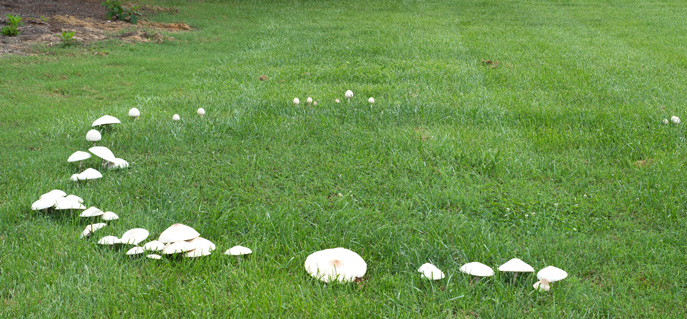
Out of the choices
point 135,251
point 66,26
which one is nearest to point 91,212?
point 135,251

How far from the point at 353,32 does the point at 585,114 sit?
530 cm

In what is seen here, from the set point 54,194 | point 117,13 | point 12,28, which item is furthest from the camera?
point 117,13

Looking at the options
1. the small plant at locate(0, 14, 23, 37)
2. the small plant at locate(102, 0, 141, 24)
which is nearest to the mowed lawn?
the small plant at locate(0, 14, 23, 37)

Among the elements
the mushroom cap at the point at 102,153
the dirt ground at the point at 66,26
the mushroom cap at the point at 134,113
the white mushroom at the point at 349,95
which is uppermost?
the dirt ground at the point at 66,26

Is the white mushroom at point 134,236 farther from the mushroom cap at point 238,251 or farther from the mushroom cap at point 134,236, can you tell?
the mushroom cap at point 238,251

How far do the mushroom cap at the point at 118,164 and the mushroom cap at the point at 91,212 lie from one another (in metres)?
0.76

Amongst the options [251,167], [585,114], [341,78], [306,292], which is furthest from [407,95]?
[306,292]

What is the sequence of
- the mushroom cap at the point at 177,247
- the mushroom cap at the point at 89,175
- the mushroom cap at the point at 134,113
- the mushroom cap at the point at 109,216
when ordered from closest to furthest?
the mushroom cap at the point at 177,247 < the mushroom cap at the point at 109,216 < the mushroom cap at the point at 89,175 < the mushroom cap at the point at 134,113

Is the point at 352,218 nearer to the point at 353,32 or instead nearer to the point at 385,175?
the point at 385,175

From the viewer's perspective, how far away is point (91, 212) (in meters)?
2.70

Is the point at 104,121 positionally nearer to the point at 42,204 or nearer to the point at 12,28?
the point at 42,204

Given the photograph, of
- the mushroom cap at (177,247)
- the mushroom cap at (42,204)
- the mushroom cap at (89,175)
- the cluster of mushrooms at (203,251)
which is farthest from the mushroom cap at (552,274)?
the mushroom cap at (89,175)

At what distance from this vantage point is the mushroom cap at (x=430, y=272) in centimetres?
224

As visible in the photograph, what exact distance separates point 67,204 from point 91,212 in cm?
15
